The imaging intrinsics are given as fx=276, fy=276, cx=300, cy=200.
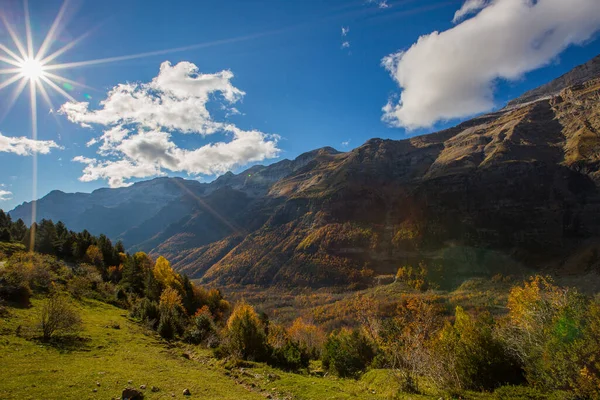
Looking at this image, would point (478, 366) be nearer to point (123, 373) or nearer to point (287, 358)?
point (287, 358)

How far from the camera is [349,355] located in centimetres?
3162

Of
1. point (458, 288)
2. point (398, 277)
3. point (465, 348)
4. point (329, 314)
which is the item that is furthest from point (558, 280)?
point (465, 348)

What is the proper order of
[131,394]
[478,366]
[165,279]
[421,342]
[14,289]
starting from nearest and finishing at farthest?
[131,394], [478,366], [14,289], [421,342], [165,279]

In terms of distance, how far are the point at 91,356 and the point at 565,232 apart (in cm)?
26845

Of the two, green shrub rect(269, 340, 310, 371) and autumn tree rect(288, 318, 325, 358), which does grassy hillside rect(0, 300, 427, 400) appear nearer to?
green shrub rect(269, 340, 310, 371)

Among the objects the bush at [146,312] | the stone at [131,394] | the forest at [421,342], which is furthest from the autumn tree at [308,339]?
the stone at [131,394]

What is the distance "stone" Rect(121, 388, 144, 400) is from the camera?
12738mm

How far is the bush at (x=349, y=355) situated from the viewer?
30766mm

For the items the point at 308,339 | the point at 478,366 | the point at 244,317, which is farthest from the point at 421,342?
the point at 308,339

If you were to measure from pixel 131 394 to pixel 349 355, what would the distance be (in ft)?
80.9

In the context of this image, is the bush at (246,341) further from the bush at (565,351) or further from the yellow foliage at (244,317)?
the bush at (565,351)

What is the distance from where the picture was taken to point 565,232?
195250mm

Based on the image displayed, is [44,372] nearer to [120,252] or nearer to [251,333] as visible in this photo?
[251,333]

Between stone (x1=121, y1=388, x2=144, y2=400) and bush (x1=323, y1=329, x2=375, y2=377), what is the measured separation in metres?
22.9
